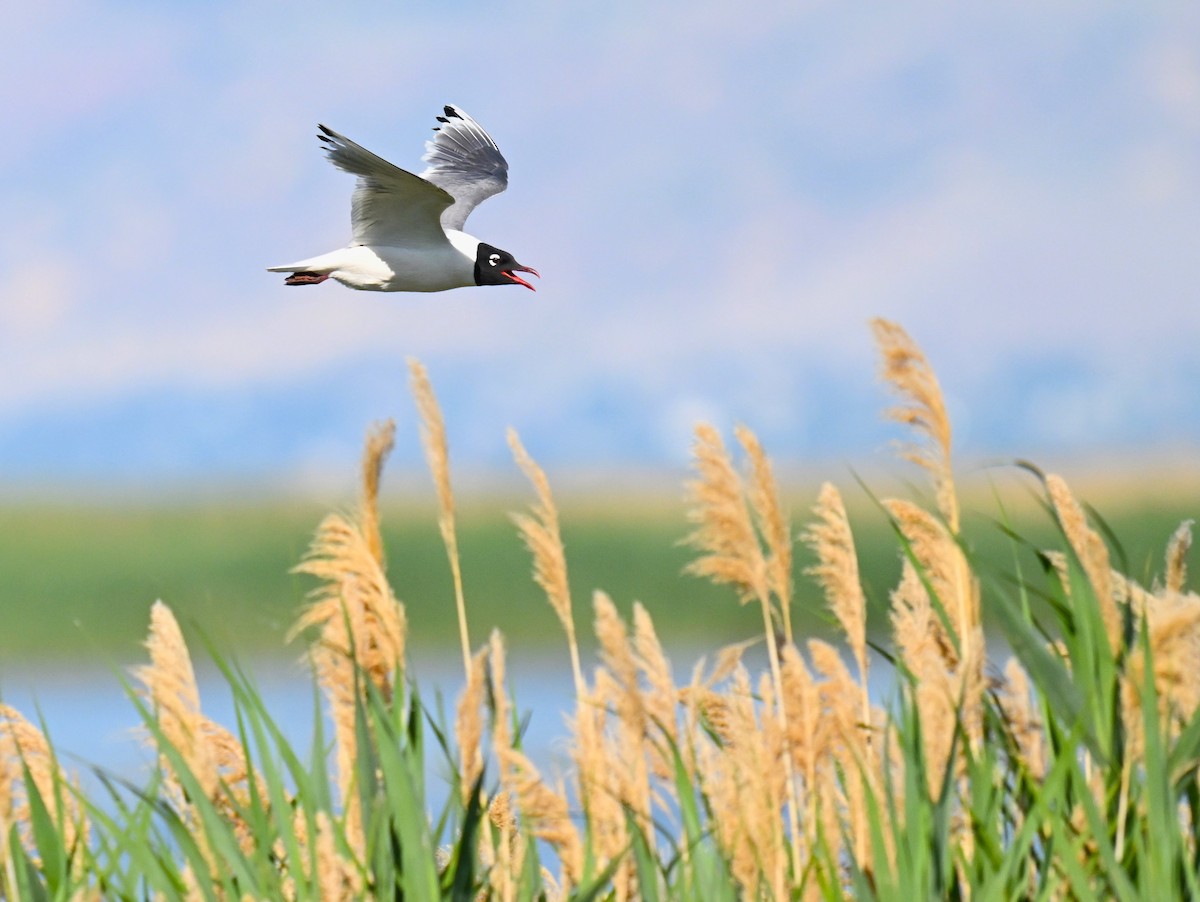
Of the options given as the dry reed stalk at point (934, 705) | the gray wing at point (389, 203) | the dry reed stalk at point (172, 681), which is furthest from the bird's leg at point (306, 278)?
the dry reed stalk at point (934, 705)

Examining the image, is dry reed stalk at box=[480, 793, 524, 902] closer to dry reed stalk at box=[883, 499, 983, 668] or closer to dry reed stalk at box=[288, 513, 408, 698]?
dry reed stalk at box=[288, 513, 408, 698]

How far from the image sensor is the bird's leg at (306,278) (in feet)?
22.7

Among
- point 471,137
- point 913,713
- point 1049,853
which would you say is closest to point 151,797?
point 913,713

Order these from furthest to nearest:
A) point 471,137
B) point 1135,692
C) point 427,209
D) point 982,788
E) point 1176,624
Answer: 1. point 471,137
2. point 427,209
3. point 982,788
4. point 1135,692
5. point 1176,624

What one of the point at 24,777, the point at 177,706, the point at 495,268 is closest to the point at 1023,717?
the point at 177,706

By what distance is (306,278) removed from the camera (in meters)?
6.96

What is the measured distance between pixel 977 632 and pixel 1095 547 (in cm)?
27

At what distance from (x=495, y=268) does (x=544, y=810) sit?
583cm

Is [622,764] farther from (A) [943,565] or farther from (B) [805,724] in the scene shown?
(A) [943,565]

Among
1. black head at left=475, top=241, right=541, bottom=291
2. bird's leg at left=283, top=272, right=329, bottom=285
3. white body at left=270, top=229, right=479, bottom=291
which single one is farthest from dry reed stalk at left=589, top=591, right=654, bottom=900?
black head at left=475, top=241, right=541, bottom=291

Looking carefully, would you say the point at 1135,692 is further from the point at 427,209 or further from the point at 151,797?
the point at 427,209

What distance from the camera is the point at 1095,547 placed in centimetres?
233

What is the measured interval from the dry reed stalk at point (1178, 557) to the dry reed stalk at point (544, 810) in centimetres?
110

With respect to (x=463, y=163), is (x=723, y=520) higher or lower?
lower
